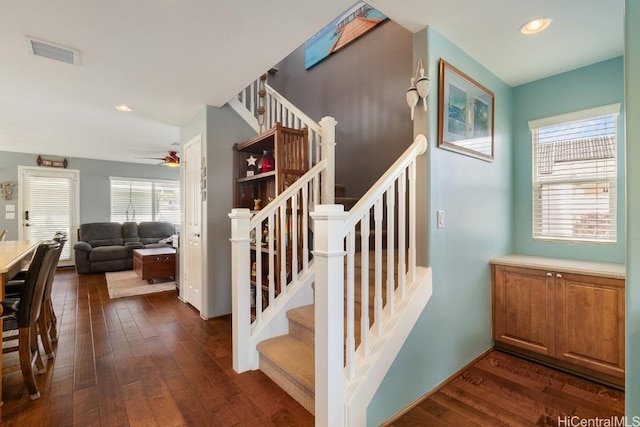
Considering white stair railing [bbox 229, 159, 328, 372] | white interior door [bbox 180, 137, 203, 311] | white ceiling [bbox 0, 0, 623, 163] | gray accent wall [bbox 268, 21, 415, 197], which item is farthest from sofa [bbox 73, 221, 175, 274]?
white stair railing [bbox 229, 159, 328, 372]

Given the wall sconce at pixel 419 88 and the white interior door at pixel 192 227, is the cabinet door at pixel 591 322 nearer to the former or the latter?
the wall sconce at pixel 419 88

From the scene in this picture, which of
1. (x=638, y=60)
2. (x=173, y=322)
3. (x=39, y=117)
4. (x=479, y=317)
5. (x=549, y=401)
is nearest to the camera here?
(x=638, y=60)

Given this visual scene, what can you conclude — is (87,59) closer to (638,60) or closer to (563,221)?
(638,60)

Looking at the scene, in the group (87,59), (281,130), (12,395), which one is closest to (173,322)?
(12,395)

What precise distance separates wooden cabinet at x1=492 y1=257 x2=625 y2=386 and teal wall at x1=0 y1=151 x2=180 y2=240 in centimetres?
785

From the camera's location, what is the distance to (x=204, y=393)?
2.00 m

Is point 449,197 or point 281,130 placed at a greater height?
point 281,130

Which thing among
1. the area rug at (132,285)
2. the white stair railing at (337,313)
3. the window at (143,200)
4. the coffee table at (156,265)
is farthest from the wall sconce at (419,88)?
the window at (143,200)

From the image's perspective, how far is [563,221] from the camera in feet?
8.78

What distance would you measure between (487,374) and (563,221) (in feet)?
4.92

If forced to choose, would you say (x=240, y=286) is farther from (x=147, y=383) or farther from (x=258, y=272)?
(x=147, y=383)

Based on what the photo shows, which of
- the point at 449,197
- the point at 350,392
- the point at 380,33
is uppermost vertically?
the point at 380,33

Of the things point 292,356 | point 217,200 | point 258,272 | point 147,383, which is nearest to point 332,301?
point 292,356

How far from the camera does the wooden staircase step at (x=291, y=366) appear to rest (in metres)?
1.84
